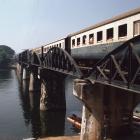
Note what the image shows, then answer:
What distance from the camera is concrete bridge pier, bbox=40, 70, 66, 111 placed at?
160ft

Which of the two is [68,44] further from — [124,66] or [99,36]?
[124,66]

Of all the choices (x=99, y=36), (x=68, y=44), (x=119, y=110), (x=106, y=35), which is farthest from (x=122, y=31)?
(x=68, y=44)

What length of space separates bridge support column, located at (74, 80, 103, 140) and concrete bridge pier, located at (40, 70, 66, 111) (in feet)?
83.0

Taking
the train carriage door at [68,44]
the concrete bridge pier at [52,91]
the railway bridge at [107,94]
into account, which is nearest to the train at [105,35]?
the railway bridge at [107,94]

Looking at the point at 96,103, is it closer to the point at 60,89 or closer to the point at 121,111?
the point at 121,111

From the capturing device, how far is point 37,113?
49.7m

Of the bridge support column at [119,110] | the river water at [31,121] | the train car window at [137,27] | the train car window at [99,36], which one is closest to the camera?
the train car window at [137,27]

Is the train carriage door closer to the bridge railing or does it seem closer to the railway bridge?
the railway bridge

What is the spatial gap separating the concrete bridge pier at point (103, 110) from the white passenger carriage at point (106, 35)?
2.72 m

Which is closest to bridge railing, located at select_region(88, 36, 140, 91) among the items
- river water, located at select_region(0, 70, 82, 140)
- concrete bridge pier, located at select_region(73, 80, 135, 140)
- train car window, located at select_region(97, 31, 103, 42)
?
concrete bridge pier, located at select_region(73, 80, 135, 140)

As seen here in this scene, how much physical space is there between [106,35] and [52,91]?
1106 inches

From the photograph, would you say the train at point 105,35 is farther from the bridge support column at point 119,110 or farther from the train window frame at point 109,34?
the bridge support column at point 119,110

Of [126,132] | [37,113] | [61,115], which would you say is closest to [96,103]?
[126,132]

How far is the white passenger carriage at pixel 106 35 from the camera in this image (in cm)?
1881
